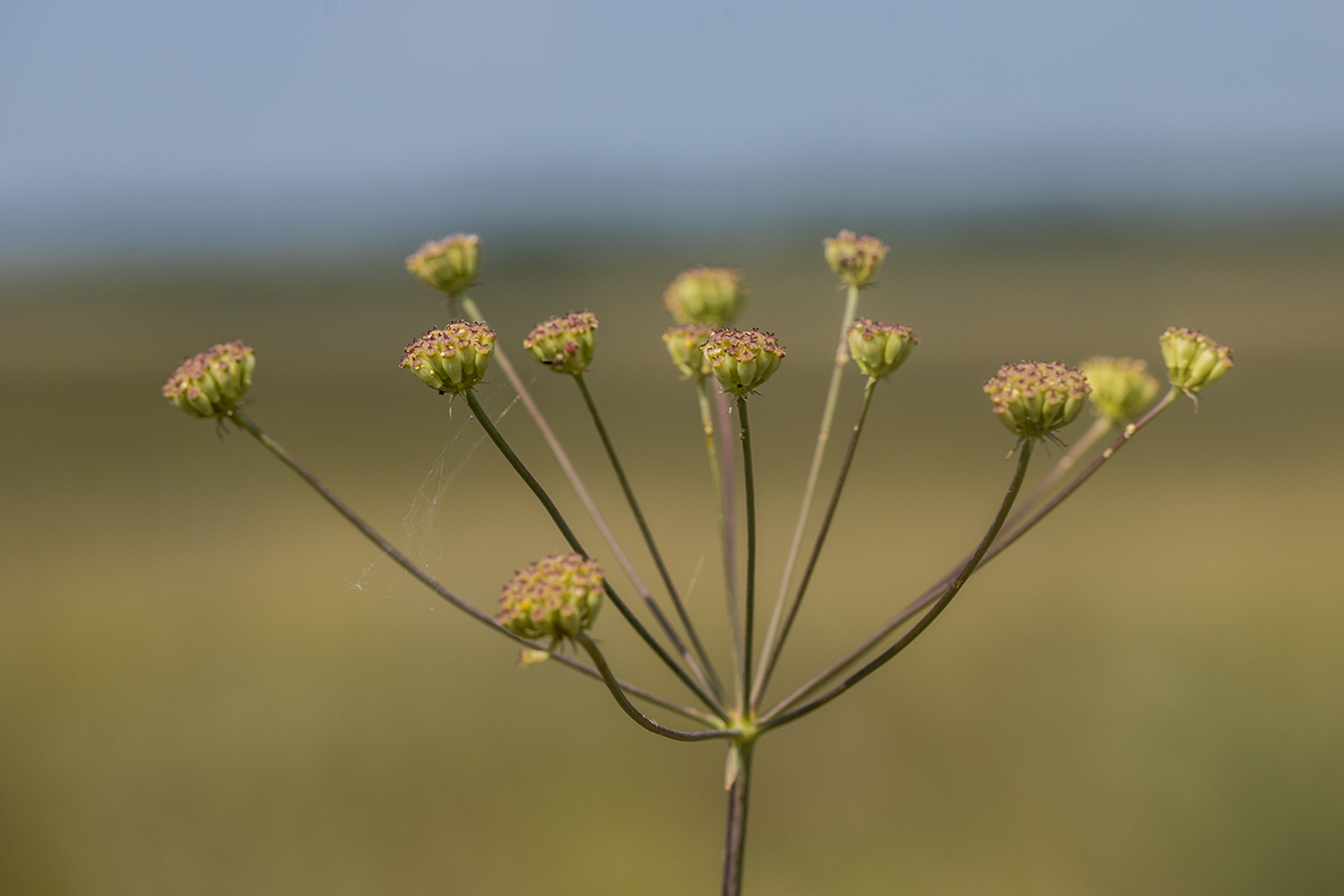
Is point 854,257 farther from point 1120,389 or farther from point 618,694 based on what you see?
point 618,694

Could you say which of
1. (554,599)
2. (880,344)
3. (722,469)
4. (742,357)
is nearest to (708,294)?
(722,469)

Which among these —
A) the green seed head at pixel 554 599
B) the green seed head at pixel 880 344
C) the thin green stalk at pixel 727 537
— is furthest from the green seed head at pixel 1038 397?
the green seed head at pixel 554 599

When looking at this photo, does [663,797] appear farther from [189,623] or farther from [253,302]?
[253,302]

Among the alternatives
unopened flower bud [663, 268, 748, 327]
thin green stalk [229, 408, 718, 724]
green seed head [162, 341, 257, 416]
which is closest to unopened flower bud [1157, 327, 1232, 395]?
unopened flower bud [663, 268, 748, 327]

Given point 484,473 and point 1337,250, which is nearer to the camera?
point 484,473

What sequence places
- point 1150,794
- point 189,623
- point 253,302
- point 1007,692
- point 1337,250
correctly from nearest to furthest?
1. point 1150,794
2. point 1007,692
3. point 189,623
4. point 253,302
5. point 1337,250

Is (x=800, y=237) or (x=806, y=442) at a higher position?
(x=800, y=237)

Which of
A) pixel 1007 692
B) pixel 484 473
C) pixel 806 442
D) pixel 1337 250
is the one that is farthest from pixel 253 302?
pixel 1337 250

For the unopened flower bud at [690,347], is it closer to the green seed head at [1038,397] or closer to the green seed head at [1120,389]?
the green seed head at [1038,397]
